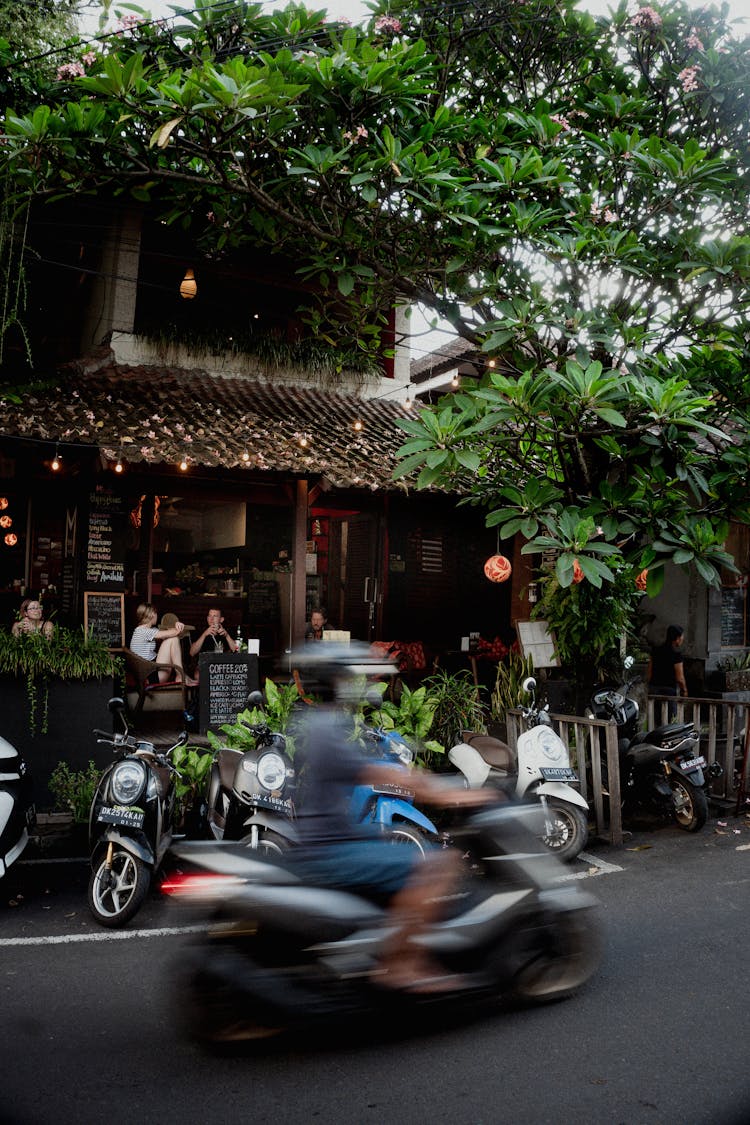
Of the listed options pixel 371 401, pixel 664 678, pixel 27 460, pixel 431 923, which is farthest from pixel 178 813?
pixel 371 401

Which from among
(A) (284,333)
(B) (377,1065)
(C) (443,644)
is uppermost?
(A) (284,333)

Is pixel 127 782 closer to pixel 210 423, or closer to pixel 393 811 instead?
pixel 393 811

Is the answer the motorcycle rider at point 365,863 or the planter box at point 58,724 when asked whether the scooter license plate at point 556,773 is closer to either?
the motorcycle rider at point 365,863

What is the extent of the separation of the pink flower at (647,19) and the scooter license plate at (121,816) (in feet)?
27.1

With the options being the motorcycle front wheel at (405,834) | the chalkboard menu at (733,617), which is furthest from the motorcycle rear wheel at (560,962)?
the chalkboard menu at (733,617)

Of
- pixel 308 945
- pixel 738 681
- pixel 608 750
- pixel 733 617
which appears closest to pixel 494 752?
pixel 608 750

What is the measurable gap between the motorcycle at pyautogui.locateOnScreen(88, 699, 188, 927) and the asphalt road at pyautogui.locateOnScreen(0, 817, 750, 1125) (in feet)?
0.64

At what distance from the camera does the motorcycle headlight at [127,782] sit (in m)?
5.51

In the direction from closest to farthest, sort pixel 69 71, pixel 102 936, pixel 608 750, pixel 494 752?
pixel 102 936, pixel 494 752, pixel 608 750, pixel 69 71

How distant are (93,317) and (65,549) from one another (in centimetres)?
367

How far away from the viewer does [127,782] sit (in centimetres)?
555

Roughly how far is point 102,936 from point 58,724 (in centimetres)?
270

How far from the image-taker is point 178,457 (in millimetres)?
9812

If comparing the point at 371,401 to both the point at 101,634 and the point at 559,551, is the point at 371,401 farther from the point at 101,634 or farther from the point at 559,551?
the point at 559,551
